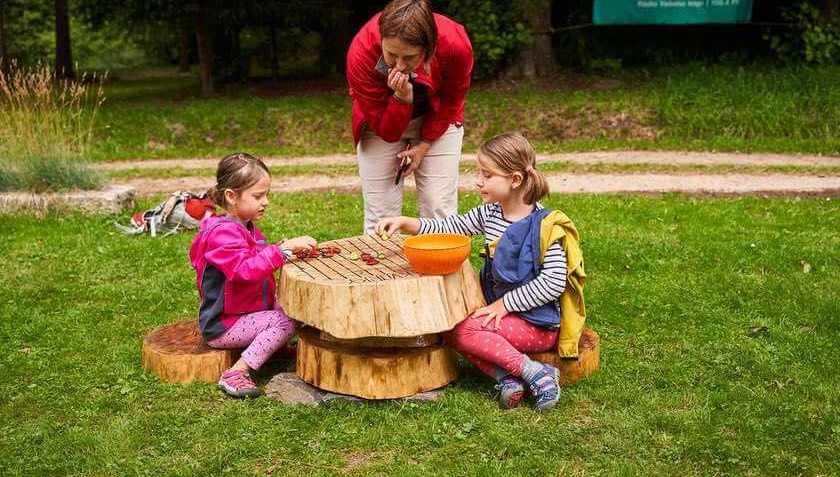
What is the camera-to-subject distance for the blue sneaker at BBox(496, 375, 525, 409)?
401cm

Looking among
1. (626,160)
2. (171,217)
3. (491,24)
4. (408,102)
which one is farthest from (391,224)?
(491,24)

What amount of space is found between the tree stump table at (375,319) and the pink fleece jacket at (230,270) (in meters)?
0.15

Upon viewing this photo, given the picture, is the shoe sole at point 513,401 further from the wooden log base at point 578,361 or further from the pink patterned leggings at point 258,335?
the pink patterned leggings at point 258,335

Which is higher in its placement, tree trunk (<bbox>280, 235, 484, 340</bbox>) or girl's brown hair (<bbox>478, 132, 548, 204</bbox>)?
girl's brown hair (<bbox>478, 132, 548, 204</bbox>)

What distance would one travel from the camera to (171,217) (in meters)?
7.77

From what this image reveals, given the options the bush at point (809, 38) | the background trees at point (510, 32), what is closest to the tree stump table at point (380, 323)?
the background trees at point (510, 32)

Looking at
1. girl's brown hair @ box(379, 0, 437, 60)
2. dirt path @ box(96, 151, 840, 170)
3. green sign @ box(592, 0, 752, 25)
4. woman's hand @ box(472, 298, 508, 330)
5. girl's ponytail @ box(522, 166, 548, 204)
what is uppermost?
girl's brown hair @ box(379, 0, 437, 60)

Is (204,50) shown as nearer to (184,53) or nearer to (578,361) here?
(184,53)

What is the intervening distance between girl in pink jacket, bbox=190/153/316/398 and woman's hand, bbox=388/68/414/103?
0.75 meters

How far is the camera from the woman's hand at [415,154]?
16.0ft

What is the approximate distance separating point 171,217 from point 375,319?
438 cm

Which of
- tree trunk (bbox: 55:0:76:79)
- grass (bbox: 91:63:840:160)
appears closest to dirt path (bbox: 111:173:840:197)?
grass (bbox: 91:63:840:160)

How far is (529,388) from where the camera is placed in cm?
416

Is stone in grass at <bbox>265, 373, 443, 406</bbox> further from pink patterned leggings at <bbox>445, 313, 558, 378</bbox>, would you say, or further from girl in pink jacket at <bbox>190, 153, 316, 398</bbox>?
pink patterned leggings at <bbox>445, 313, 558, 378</bbox>
